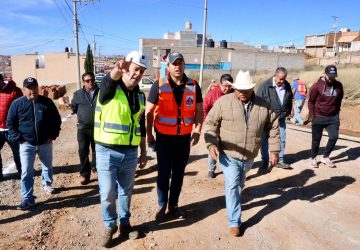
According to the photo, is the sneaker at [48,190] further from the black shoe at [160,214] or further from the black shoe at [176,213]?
the black shoe at [176,213]

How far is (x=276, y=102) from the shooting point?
636 cm

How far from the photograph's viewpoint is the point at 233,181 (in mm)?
3963

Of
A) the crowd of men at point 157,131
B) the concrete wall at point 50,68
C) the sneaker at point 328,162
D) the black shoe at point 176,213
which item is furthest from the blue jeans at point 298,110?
the concrete wall at point 50,68

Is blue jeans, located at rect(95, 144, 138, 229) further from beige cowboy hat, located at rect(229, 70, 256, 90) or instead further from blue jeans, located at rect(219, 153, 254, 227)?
beige cowboy hat, located at rect(229, 70, 256, 90)

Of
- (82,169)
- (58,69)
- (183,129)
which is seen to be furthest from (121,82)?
(58,69)

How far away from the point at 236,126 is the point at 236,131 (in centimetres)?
6

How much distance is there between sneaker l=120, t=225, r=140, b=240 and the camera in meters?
3.92

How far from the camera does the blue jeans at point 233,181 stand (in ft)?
13.0

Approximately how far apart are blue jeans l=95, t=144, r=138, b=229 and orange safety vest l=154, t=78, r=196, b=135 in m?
0.62

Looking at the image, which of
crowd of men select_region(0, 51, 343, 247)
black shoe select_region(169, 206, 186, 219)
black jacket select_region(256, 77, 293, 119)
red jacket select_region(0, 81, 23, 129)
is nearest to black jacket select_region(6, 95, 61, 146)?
crowd of men select_region(0, 51, 343, 247)

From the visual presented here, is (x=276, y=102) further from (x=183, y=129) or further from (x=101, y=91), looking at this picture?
(x=101, y=91)

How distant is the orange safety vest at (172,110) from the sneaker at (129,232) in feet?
3.91

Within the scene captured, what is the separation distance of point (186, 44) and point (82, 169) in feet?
183

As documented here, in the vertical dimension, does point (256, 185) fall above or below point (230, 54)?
below
